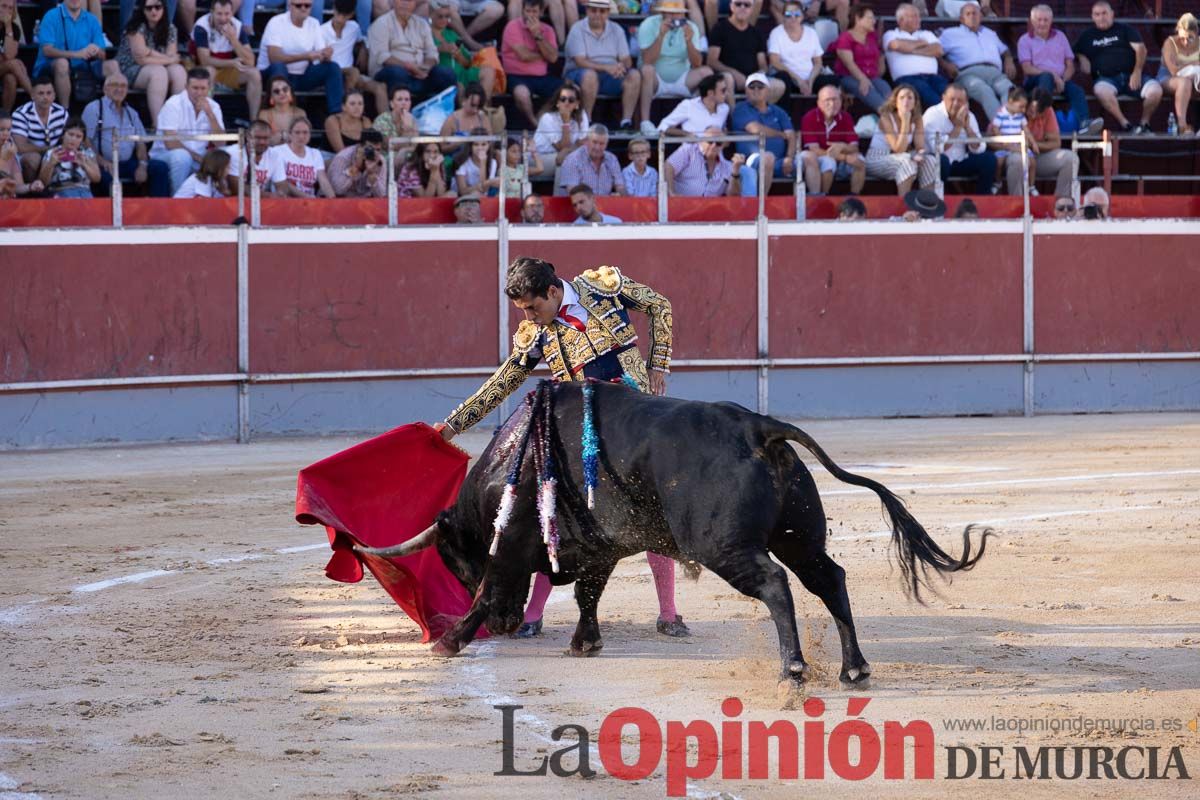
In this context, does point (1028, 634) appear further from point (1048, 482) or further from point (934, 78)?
point (934, 78)

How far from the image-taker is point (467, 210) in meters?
11.1

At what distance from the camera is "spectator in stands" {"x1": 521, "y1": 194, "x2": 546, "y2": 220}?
11148 millimetres

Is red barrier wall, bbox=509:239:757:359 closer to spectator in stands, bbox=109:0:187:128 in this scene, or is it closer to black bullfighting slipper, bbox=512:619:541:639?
spectator in stands, bbox=109:0:187:128

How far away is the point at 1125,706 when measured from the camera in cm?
437

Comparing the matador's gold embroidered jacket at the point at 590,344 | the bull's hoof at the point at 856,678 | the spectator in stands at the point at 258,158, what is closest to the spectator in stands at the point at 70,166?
the spectator in stands at the point at 258,158

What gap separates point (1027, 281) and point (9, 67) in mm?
6912

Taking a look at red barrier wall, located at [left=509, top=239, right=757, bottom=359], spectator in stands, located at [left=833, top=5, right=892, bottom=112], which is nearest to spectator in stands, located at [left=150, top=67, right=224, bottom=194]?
red barrier wall, located at [left=509, top=239, right=757, bottom=359]

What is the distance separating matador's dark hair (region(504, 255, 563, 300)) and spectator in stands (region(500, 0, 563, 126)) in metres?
7.16

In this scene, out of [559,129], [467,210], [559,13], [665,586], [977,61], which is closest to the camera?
[665,586]

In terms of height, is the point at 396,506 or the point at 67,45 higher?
the point at 67,45

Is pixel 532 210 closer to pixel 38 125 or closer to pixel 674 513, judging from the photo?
pixel 38 125

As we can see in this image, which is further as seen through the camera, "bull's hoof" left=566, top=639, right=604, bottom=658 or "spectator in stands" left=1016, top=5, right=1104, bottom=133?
"spectator in stands" left=1016, top=5, right=1104, bottom=133

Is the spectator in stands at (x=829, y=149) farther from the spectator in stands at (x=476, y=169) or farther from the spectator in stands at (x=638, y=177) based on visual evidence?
the spectator in stands at (x=476, y=169)

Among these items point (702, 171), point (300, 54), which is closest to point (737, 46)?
point (702, 171)
